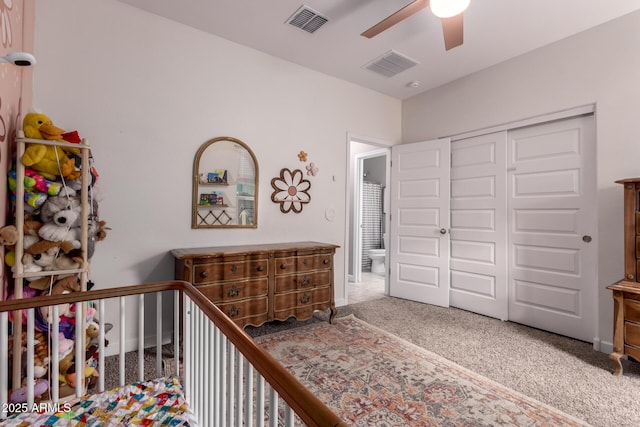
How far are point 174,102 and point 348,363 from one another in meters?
2.60

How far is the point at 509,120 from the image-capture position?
3.20 metres

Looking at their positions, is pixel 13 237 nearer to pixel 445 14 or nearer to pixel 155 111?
pixel 155 111

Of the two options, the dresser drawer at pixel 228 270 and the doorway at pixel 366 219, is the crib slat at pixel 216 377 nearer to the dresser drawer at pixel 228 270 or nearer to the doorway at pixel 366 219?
the dresser drawer at pixel 228 270

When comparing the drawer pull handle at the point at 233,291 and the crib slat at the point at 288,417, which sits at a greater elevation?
the crib slat at the point at 288,417

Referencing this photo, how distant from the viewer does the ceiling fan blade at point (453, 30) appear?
2029 millimetres

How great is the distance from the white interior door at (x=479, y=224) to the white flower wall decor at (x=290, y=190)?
1.88m

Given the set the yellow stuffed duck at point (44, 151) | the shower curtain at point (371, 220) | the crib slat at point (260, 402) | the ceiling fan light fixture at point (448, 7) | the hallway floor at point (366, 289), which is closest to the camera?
the crib slat at point (260, 402)

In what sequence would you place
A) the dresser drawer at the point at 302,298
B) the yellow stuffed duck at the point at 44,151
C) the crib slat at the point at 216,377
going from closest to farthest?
the crib slat at the point at 216,377 → the yellow stuffed duck at the point at 44,151 → the dresser drawer at the point at 302,298

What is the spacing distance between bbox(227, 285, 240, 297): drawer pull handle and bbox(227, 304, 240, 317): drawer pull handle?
90 mm

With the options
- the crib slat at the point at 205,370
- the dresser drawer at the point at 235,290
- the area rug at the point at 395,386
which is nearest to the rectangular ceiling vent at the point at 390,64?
the dresser drawer at the point at 235,290

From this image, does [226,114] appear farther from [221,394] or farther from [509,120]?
[509,120]

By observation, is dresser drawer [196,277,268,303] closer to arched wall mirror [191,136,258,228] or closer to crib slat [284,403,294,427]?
arched wall mirror [191,136,258,228]

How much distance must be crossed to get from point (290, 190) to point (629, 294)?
2.90 metres

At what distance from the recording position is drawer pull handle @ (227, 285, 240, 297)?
2.43 m
